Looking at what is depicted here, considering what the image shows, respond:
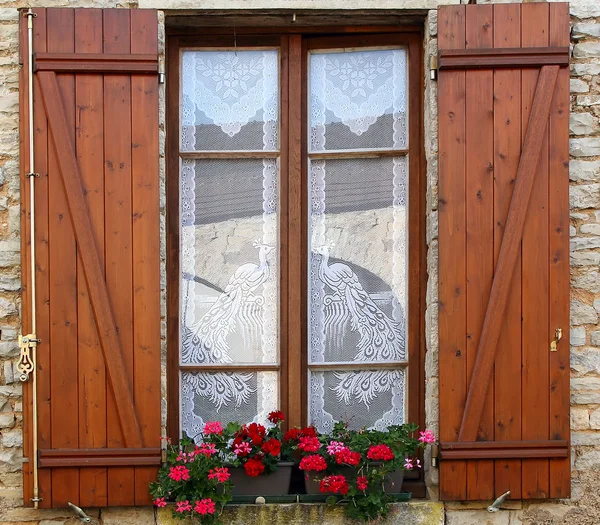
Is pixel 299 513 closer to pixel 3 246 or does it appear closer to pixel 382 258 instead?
pixel 382 258

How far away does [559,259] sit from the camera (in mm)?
3904

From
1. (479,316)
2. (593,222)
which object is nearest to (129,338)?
(479,316)

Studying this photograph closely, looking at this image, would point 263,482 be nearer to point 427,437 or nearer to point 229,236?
point 427,437

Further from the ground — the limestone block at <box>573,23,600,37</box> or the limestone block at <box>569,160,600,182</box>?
the limestone block at <box>573,23,600,37</box>

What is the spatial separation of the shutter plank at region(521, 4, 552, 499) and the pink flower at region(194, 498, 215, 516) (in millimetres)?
1363

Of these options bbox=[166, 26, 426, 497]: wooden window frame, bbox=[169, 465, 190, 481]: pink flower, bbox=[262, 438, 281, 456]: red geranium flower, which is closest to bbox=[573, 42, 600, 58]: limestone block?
bbox=[166, 26, 426, 497]: wooden window frame

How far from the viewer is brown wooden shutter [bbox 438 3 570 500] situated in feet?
12.8

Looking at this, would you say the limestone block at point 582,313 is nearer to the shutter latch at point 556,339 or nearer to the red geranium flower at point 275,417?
the shutter latch at point 556,339

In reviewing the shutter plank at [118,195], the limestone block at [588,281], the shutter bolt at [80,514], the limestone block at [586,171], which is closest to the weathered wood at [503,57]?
the limestone block at [586,171]

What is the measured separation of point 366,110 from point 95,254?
1431 millimetres

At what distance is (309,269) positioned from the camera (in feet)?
13.8

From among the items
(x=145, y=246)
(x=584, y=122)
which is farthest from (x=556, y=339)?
(x=145, y=246)

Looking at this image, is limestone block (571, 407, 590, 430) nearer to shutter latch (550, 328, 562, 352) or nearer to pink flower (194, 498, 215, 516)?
shutter latch (550, 328, 562, 352)

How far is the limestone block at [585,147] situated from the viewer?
400 cm
